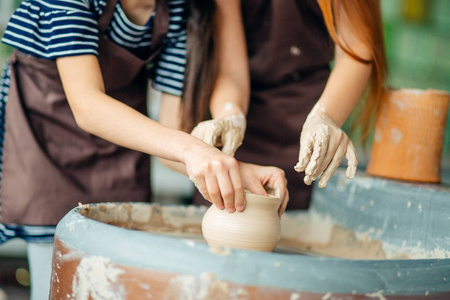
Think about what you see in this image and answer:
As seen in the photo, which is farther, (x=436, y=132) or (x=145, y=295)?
(x=436, y=132)

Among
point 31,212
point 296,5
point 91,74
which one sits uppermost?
point 296,5

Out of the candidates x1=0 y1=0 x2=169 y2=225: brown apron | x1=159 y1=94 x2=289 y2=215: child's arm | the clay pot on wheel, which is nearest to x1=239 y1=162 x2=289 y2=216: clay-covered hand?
x1=159 y1=94 x2=289 y2=215: child's arm

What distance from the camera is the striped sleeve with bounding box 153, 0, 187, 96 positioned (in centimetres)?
130

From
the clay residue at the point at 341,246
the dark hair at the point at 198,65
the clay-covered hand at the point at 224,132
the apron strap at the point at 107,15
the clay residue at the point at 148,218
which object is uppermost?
the apron strap at the point at 107,15

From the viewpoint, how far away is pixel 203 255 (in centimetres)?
71

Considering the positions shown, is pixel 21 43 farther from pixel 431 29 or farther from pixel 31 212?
pixel 431 29

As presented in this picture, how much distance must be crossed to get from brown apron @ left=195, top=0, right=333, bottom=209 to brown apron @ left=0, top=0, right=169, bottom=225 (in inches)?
12.8

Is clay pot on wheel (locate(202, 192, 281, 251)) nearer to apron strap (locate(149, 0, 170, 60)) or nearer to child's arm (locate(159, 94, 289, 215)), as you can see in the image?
child's arm (locate(159, 94, 289, 215))

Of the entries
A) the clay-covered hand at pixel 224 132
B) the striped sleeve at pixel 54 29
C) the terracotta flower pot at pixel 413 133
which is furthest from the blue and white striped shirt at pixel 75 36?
the terracotta flower pot at pixel 413 133

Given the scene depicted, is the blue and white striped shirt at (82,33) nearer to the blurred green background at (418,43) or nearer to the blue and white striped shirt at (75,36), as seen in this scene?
the blue and white striped shirt at (75,36)

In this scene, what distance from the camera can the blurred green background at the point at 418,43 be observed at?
426 centimetres

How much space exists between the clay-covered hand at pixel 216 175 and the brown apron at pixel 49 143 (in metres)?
0.43

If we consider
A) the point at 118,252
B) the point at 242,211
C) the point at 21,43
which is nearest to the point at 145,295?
the point at 118,252

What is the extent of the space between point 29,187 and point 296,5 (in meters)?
0.84
